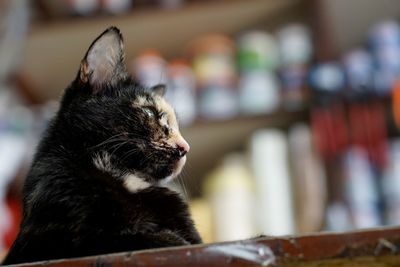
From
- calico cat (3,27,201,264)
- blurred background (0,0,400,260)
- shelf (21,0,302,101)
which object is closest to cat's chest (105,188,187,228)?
calico cat (3,27,201,264)

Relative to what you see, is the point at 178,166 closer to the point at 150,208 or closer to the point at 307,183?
the point at 150,208

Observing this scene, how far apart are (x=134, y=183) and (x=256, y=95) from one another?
50.9 inches

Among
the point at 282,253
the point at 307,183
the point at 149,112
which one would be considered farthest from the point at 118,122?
the point at 307,183

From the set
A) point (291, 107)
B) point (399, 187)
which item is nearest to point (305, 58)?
point (291, 107)

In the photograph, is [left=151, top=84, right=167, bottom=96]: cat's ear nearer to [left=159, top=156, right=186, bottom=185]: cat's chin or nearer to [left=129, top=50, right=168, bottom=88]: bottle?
[left=159, top=156, right=186, bottom=185]: cat's chin

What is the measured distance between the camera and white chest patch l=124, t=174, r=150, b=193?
0.79 meters

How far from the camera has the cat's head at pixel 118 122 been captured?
2.65 feet

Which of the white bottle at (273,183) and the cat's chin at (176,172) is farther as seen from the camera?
the white bottle at (273,183)

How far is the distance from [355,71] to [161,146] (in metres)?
1.23

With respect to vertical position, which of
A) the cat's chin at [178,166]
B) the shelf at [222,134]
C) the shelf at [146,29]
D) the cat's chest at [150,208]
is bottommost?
the cat's chest at [150,208]

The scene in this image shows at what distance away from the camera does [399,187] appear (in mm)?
1903

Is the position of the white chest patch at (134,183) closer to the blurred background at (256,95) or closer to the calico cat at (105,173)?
the calico cat at (105,173)

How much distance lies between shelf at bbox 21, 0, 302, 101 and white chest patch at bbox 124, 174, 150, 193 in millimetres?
1279

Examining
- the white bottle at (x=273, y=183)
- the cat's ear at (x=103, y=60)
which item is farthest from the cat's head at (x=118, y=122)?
the white bottle at (x=273, y=183)
